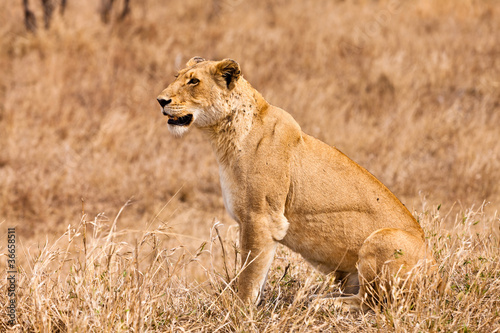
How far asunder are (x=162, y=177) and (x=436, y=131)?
4.43 metres

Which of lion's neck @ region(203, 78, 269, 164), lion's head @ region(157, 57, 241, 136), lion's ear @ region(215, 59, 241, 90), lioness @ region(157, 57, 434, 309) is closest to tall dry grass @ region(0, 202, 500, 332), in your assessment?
lioness @ region(157, 57, 434, 309)

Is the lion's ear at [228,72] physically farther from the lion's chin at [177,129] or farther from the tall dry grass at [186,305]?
the tall dry grass at [186,305]

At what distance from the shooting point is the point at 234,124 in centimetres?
419

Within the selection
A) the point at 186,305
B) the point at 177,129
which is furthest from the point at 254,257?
the point at 177,129

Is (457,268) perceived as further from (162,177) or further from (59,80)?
(59,80)

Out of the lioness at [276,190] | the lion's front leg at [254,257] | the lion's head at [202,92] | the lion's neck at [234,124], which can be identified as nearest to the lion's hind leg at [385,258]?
the lioness at [276,190]

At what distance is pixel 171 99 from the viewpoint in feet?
13.3

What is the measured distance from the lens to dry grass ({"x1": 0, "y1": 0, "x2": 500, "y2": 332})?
8.00 m

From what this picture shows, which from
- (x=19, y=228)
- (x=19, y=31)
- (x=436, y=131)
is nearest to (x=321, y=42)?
(x=436, y=131)

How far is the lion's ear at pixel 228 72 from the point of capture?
4109 mm

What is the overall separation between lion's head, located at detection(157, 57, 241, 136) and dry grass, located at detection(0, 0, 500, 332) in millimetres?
1210


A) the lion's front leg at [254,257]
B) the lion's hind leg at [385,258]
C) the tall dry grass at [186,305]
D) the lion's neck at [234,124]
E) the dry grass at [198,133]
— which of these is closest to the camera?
the tall dry grass at [186,305]

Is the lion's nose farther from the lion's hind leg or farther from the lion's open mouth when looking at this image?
the lion's hind leg

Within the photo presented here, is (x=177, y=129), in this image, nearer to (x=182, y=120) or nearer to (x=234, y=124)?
(x=182, y=120)
